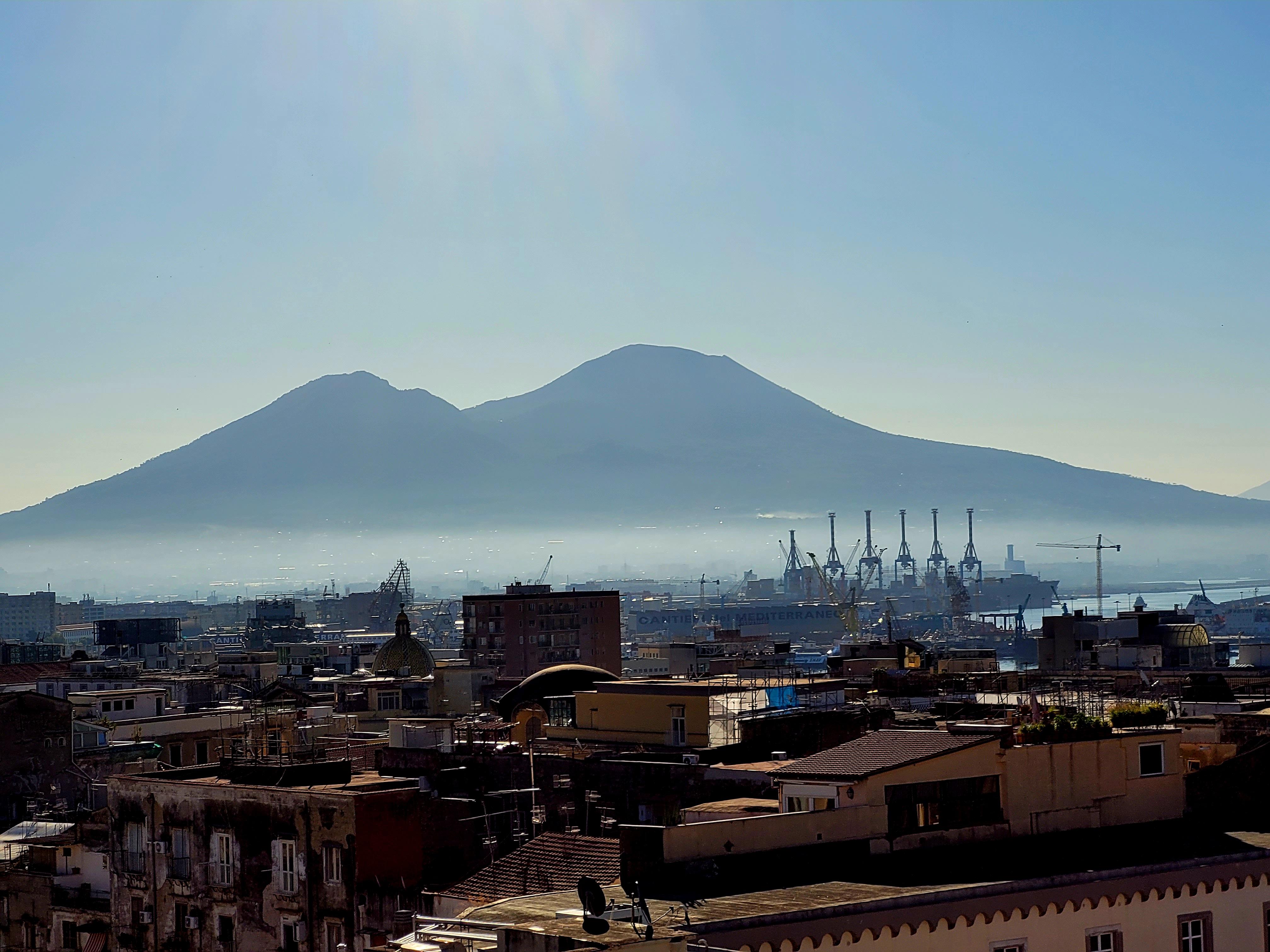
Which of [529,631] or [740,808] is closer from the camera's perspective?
[740,808]

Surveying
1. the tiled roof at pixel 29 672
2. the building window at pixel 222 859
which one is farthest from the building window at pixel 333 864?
the tiled roof at pixel 29 672

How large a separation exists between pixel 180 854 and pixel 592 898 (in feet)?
49.9

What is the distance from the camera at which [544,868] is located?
21797 millimetres

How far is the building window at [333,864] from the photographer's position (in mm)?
24516

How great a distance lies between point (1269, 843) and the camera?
1891 cm

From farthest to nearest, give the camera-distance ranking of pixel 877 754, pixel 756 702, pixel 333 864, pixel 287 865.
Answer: pixel 756 702 → pixel 287 865 → pixel 333 864 → pixel 877 754

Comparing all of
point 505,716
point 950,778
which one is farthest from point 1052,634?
point 950,778

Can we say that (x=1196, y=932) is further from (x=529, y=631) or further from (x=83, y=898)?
(x=529, y=631)

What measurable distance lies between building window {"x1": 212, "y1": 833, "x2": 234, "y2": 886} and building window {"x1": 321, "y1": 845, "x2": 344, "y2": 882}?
2.04 metres

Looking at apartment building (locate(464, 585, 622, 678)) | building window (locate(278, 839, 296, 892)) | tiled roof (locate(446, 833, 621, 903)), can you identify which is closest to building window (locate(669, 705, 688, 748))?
building window (locate(278, 839, 296, 892))

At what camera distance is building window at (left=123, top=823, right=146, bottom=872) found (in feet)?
91.6

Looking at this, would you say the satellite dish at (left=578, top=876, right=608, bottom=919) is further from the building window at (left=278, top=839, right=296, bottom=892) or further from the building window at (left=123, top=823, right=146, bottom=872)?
the building window at (left=123, top=823, right=146, bottom=872)

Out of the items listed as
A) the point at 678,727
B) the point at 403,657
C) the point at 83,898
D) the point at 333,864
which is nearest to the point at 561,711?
the point at 678,727

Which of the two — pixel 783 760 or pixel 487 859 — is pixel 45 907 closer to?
pixel 487 859
